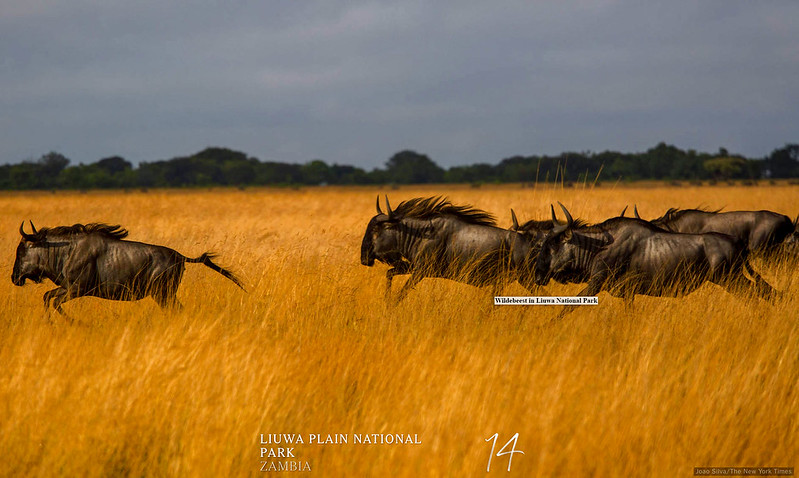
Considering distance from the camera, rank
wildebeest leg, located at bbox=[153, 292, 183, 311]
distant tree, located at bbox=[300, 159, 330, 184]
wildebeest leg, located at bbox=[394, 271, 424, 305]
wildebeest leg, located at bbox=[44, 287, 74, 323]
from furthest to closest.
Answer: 1. distant tree, located at bbox=[300, 159, 330, 184]
2. wildebeest leg, located at bbox=[394, 271, 424, 305]
3. wildebeest leg, located at bbox=[153, 292, 183, 311]
4. wildebeest leg, located at bbox=[44, 287, 74, 323]

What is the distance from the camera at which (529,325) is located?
661 cm

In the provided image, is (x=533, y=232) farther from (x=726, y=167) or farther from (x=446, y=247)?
(x=726, y=167)

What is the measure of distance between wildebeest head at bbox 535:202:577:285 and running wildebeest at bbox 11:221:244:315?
3666mm

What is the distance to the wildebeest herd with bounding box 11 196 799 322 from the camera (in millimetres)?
6820

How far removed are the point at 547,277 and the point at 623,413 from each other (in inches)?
113

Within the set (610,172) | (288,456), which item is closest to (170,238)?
(288,456)

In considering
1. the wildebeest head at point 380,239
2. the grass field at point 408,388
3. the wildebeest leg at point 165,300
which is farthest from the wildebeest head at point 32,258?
the wildebeest head at point 380,239

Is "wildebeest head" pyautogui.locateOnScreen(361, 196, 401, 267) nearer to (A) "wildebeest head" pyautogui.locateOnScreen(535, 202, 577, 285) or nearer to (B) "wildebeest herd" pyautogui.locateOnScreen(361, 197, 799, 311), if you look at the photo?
(B) "wildebeest herd" pyautogui.locateOnScreen(361, 197, 799, 311)

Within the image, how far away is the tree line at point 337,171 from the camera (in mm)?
78688

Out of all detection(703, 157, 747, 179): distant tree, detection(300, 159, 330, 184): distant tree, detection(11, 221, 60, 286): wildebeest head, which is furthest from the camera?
detection(300, 159, 330, 184): distant tree

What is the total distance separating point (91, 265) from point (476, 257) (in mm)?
4007

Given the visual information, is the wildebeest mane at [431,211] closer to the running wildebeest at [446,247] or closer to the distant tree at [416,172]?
the running wildebeest at [446,247]

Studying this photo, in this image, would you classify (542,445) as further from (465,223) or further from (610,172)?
(610,172)

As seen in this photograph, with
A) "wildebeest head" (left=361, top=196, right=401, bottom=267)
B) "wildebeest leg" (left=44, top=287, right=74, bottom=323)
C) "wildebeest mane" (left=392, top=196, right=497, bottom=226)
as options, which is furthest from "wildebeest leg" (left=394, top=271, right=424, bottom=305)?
"wildebeest leg" (left=44, top=287, right=74, bottom=323)
